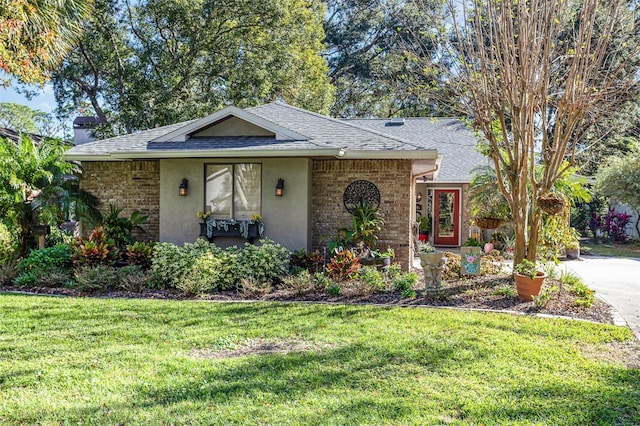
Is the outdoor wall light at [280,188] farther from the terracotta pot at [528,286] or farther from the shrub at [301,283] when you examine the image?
the terracotta pot at [528,286]

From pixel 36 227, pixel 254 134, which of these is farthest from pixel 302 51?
pixel 36 227

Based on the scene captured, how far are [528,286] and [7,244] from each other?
11.2 m

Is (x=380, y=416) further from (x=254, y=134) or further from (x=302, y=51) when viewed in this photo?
(x=302, y=51)

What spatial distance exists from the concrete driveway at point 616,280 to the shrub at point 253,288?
18.4 feet

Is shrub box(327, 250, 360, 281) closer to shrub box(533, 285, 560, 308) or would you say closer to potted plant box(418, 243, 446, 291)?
potted plant box(418, 243, 446, 291)

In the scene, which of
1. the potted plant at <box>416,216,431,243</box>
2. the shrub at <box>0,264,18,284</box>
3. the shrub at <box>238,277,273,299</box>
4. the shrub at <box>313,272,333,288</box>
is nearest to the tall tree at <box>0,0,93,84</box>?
the shrub at <box>0,264,18,284</box>

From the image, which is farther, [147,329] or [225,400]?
[147,329]

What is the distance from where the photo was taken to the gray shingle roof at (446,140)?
53.6ft

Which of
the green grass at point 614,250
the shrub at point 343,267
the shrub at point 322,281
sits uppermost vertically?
the shrub at point 343,267

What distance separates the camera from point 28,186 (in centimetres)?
1001

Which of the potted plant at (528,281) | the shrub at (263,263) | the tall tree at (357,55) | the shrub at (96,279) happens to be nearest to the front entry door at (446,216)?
the potted plant at (528,281)

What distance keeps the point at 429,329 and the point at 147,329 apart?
12.0ft

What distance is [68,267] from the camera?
9.52m

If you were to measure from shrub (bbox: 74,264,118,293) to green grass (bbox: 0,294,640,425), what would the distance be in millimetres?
1534
